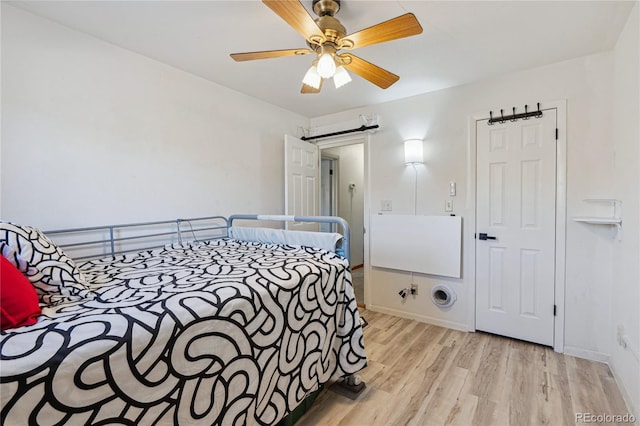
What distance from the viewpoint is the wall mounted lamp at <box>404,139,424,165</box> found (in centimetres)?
278

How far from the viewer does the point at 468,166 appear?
2.61m

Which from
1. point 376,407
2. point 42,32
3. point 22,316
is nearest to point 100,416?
point 22,316

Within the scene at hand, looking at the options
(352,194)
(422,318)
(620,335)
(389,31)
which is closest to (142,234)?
(389,31)

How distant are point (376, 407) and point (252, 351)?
93cm

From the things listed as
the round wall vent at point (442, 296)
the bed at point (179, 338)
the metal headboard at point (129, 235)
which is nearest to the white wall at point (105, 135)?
the metal headboard at point (129, 235)

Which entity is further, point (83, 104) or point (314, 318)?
point (83, 104)

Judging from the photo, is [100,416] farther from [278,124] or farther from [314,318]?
[278,124]

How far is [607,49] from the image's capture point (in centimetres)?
204

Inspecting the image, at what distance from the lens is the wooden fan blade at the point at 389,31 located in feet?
4.17

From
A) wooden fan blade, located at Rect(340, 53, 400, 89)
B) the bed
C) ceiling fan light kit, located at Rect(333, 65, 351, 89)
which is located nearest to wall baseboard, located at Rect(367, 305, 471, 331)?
the bed

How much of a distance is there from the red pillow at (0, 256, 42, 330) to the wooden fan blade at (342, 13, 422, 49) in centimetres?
161

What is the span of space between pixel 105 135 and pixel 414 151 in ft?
8.25

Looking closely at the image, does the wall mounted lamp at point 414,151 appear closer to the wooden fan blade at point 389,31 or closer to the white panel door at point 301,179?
the white panel door at point 301,179

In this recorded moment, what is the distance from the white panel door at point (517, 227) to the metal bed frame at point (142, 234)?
4.84 ft
